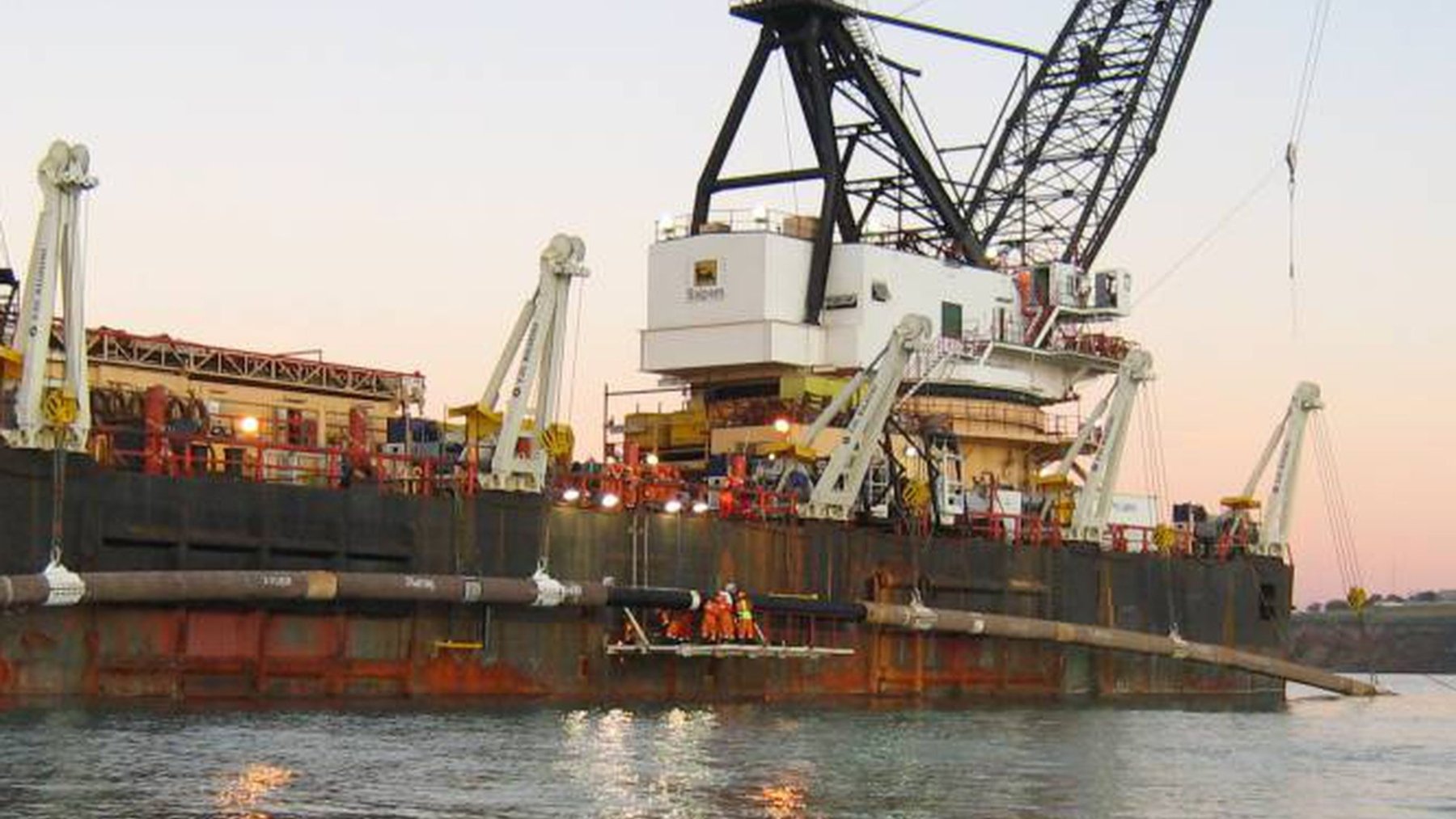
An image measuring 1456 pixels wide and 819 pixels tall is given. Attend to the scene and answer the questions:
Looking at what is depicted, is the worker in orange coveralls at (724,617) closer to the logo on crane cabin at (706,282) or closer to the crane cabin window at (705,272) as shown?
the logo on crane cabin at (706,282)

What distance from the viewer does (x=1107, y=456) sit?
6350cm

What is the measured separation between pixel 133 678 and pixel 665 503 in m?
14.5

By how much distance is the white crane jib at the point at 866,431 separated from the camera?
55.7 meters

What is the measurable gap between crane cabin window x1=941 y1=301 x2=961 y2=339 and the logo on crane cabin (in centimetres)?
714

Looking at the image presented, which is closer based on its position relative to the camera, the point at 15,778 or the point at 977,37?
the point at 15,778

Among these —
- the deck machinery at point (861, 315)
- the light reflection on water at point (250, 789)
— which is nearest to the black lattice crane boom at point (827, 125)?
the deck machinery at point (861, 315)

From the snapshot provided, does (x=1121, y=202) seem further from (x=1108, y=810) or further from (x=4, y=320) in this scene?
(x=1108, y=810)

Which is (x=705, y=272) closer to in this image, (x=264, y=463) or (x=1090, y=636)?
(x=1090, y=636)

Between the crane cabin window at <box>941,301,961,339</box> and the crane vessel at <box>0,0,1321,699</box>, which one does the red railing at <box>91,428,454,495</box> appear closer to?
the crane vessel at <box>0,0,1321,699</box>

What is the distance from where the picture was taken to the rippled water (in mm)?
31156

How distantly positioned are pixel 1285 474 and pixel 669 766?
133 feet

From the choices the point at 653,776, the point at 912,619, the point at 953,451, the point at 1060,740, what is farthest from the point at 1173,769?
the point at 953,451

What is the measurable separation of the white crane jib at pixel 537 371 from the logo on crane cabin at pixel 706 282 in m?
15.5

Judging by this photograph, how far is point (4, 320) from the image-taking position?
4822cm
